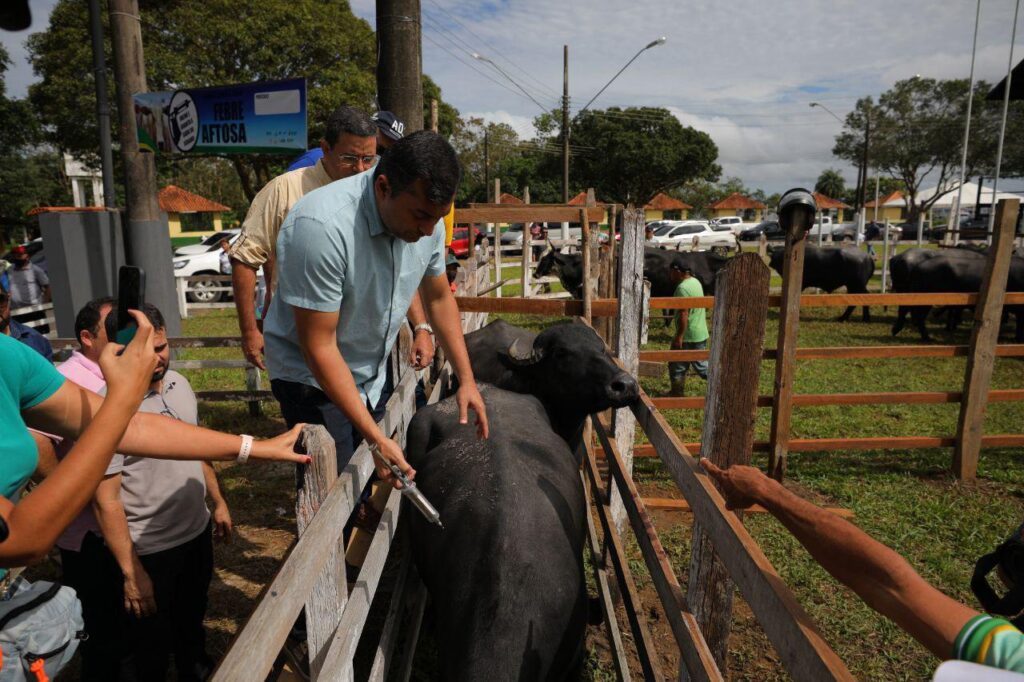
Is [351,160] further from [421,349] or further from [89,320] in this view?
[89,320]

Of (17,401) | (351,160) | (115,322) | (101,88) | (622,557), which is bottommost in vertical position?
(622,557)

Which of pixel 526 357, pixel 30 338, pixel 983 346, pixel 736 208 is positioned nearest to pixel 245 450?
pixel 526 357

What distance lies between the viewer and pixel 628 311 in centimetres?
402

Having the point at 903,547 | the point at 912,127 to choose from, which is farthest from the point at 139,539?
the point at 912,127

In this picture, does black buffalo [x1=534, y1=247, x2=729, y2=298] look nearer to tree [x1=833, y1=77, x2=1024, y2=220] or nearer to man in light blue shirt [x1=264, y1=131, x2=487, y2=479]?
man in light blue shirt [x1=264, y1=131, x2=487, y2=479]

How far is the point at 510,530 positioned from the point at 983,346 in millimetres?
4935

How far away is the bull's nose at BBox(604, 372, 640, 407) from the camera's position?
10.9 feet

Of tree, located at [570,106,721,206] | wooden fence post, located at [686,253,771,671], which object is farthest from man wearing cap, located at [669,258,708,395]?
tree, located at [570,106,721,206]

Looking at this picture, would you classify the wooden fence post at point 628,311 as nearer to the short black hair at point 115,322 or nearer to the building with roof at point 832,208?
the short black hair at point 115,322

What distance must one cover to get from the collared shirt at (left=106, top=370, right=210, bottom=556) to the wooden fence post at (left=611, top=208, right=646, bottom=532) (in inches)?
94.7

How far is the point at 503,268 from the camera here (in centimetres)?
2395

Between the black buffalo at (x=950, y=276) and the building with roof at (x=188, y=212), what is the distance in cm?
3353

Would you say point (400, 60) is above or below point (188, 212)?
above

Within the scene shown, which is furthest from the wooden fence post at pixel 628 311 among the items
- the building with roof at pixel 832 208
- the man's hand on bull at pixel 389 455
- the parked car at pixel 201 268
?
the building with roof at pixel 832 208
